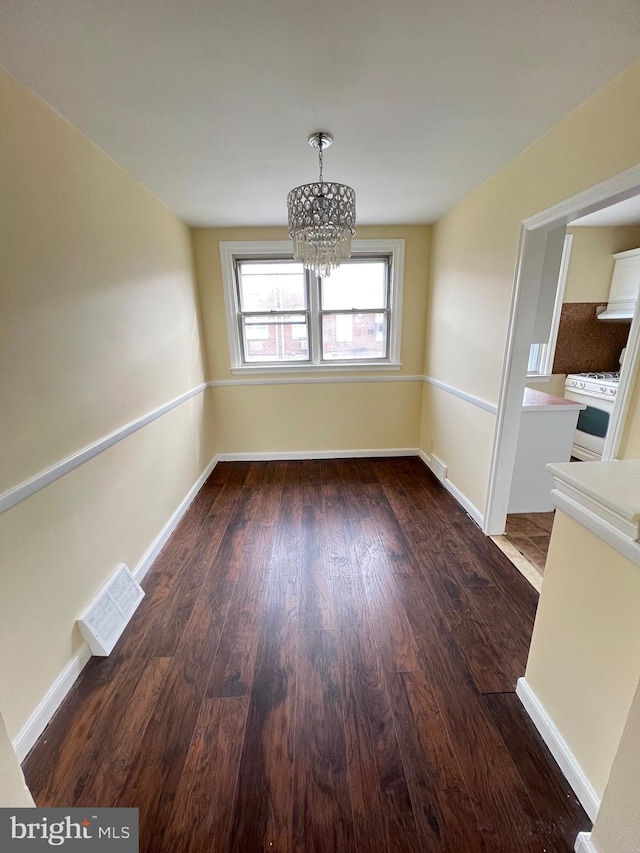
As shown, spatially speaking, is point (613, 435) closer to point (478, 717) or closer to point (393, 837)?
point (478, 717)

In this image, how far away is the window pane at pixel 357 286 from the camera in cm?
332

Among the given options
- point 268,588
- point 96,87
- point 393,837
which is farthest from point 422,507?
point 96,87

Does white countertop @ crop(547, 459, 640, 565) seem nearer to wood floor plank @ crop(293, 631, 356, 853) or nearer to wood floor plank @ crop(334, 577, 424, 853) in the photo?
wood floor plank @ crop(334, 577, 424, 853)

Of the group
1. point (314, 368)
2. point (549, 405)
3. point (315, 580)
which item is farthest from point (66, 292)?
point (549, 405)

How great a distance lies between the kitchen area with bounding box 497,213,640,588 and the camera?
8.55 feet

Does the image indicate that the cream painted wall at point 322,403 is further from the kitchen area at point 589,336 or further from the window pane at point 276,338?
the kitchen area at point 589,336

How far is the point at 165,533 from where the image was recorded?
2332mm

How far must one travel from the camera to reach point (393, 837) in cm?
95

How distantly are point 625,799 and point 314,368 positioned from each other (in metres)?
3.17

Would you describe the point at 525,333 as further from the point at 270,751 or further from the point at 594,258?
the point at 594,258

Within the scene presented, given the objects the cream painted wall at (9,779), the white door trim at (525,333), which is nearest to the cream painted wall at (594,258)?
the white door trim at (525,333)

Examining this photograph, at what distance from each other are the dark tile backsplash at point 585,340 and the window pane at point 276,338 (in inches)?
113

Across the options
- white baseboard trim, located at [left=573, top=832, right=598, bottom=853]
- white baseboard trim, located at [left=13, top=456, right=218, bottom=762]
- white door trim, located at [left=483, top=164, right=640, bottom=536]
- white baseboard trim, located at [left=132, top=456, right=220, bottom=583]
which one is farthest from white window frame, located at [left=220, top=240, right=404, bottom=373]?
white baseboard trim, located at [left=573, top=832, right=598, bottom=853]

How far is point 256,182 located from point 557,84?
158 centimetres
